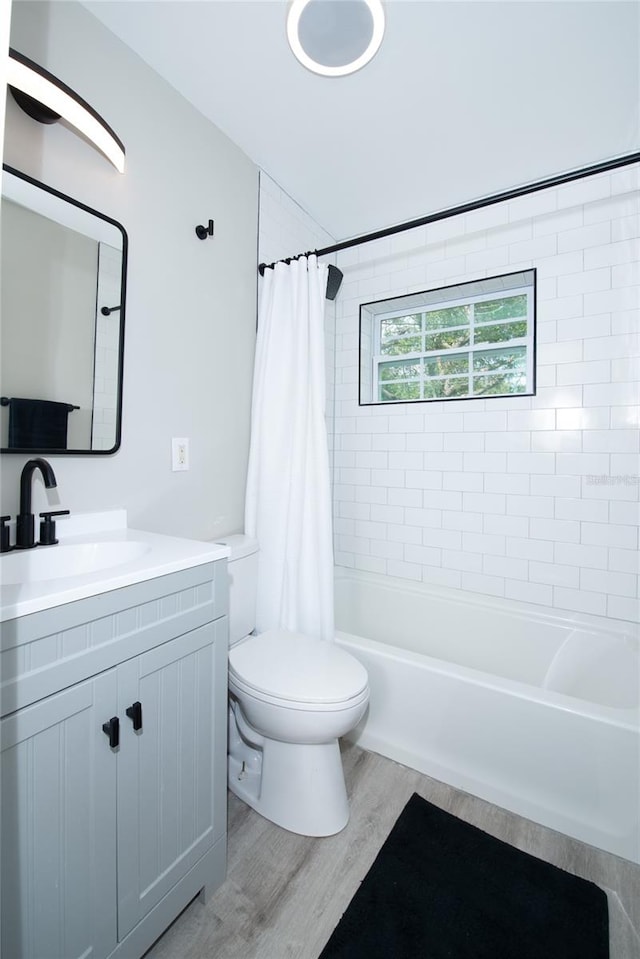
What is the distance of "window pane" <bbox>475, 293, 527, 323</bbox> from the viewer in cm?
228

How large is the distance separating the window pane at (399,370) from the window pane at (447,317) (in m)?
0.23

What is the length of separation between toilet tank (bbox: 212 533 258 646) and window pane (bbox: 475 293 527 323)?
177 cm

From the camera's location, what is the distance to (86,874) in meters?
0.88

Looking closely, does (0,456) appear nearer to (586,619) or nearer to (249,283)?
(249,283)

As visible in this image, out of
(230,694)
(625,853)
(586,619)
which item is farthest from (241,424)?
(625,853)

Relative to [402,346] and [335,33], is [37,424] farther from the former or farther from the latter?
[402,346]

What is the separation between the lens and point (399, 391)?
8.73ft

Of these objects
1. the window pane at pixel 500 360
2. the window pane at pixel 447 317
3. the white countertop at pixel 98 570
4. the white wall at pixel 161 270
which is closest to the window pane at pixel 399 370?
the window pane at pixel 447 317

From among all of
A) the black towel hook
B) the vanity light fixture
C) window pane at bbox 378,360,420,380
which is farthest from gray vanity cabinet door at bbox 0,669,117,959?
window pane at bbox 378,360,420,380

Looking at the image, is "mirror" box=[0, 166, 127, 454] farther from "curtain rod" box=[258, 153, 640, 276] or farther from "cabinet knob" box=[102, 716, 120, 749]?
"curtain rod" box=[258, 153, 640, 276]

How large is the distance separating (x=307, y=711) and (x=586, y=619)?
140 cm

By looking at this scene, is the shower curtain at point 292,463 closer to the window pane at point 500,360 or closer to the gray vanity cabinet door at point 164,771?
the gray vanity cabinet door at point 164,771

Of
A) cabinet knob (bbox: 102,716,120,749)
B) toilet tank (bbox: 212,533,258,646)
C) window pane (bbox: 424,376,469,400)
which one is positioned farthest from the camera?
window pane (bbox: 424,376,469,400)

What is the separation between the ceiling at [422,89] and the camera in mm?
1357
